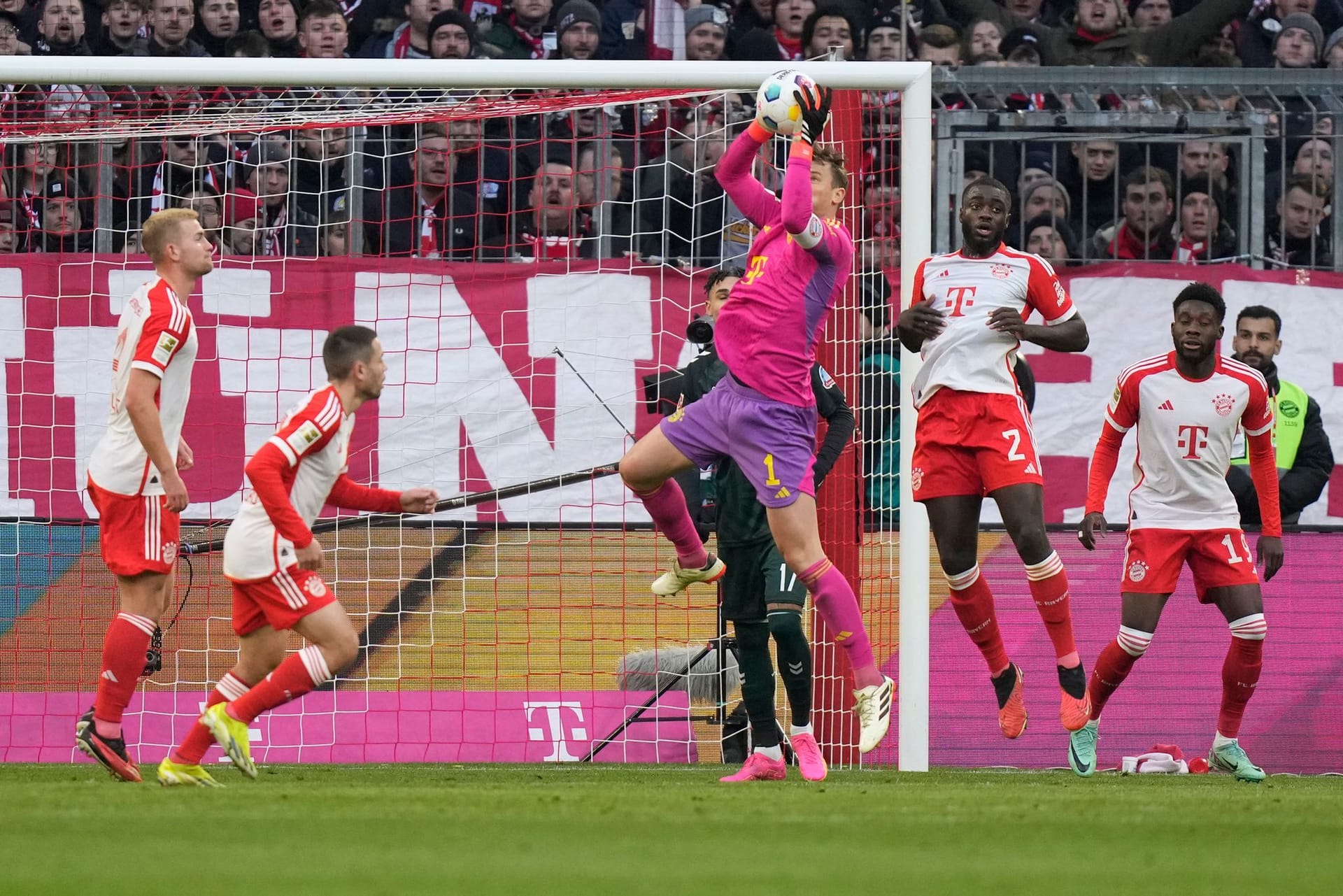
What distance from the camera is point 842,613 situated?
6.88 m

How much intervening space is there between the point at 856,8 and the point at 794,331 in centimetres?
715

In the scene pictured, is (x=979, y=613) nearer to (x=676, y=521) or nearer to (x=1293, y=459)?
(x=676, y=521)

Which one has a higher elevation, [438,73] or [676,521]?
[438,73]

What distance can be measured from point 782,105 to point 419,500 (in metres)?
2.03

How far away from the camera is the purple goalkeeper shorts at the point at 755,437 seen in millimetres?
6754

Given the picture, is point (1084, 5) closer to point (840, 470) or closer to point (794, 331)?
point (840, 470)

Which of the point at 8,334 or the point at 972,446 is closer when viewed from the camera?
the point at 972,446

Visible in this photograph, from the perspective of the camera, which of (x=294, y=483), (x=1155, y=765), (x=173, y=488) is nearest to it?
(x=294, y=483)

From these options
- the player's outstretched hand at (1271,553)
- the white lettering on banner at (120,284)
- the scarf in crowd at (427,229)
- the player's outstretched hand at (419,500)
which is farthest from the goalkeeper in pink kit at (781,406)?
the white lettering on banner at (120,284)

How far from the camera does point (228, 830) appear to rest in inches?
175

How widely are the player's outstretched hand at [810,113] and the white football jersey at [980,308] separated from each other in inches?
47.2

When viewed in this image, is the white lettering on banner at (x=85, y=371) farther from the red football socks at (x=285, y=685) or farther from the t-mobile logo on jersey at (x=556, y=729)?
the red football socks at (x=285, y=685)

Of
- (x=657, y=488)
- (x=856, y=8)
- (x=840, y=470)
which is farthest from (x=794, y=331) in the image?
(x=856, y=8)

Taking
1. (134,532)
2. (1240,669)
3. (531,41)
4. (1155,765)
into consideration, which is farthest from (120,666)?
(531,41)
